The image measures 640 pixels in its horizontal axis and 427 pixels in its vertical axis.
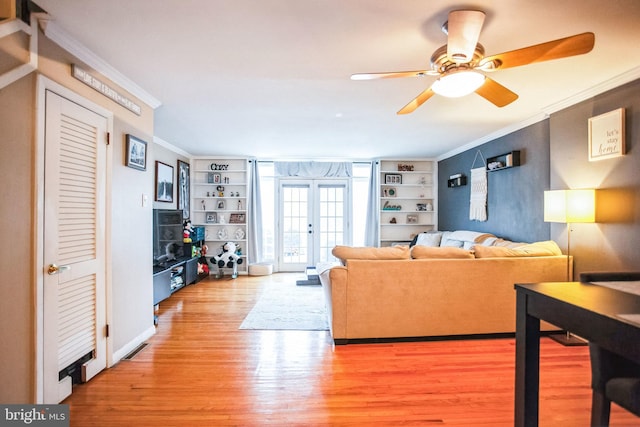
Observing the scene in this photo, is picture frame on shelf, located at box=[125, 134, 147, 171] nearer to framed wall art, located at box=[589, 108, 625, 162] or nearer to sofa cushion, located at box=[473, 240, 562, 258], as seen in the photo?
sofa cushion, located at box=[473, 240, 562, 258]

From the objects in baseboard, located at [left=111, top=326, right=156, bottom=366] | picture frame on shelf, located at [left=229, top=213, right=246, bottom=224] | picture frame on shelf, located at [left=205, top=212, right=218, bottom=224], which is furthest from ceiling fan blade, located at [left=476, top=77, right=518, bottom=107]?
picture frame on shelf, located at [left=205, top=212, right=218, bottom=224]

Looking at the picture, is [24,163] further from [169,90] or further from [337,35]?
[337,35]

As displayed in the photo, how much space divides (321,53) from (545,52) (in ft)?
4.37

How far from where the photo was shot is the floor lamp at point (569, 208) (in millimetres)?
2654

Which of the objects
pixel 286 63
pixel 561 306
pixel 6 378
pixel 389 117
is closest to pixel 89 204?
pixel 6 378

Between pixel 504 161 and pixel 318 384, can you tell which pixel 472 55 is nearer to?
pixel 318 384

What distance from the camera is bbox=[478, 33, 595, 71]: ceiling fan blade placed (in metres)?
1.46

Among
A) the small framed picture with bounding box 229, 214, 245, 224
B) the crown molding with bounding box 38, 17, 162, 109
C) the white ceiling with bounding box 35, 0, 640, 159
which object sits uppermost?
the white ceiling with bounding box 35, 0, 640, 159

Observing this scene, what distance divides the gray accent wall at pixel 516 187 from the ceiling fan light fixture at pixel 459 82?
240cm

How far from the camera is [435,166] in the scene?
6465mm

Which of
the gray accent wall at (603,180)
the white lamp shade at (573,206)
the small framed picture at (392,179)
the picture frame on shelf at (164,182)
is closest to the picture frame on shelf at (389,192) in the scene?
the small framed picture at (392,179)

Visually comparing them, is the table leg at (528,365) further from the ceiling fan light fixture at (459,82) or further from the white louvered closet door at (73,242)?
the white louvered closet door at (73,242)

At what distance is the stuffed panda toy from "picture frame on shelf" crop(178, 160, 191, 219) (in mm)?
955

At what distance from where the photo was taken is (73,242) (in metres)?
2.03
